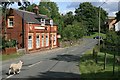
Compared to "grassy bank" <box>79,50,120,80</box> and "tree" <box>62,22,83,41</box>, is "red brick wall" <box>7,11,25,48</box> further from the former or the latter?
"tree" <box>62,22,83,41</box>

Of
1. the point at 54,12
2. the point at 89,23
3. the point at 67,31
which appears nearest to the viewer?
the point at 67,31

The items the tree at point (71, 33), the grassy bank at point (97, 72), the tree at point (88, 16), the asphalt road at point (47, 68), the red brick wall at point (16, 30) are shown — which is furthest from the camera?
the tree at point (88, 16)

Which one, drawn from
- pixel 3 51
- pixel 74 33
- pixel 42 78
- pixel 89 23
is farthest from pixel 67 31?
pixel 42 78

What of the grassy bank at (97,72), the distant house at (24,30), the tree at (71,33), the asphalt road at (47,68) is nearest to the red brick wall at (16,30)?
the distant house at (24,30)

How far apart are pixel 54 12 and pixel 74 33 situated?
36.6 ft

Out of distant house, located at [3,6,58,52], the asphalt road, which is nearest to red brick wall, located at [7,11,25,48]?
distant house, located at [3,6,58,52]

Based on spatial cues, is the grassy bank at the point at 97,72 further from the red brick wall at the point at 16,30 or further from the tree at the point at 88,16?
the tree at the point at 88,16

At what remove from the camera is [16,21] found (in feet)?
152

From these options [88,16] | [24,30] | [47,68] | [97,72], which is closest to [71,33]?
[24,30]

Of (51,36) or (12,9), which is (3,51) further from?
(51,36)

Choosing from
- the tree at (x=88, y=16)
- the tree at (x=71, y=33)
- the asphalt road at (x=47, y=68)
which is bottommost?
the asphalt road at (x=47, y=68)

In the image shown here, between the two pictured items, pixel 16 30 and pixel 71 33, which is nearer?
pixel 16 30

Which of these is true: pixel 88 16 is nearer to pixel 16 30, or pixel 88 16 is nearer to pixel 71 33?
pixel 71 33

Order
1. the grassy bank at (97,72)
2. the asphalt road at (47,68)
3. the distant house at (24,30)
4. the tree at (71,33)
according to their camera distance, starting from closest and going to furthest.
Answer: the grassy bank at (97,72) < the asphalt road at (47,68) < the distant house at (24,30) < the tree at (71,33)
